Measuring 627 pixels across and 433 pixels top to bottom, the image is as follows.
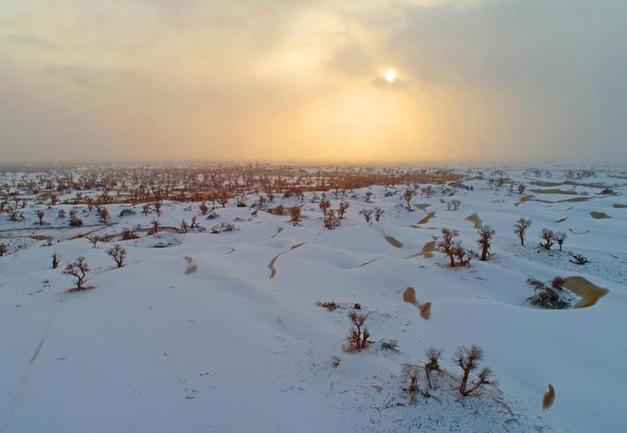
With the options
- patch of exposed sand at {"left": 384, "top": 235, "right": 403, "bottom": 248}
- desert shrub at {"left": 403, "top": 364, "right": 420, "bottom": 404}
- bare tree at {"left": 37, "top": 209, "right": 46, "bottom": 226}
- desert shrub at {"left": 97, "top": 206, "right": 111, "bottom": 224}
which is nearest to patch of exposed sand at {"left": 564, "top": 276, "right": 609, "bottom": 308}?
desert shrub at {"left": 403, "top": 364, "right": 420, "bottom": 404}

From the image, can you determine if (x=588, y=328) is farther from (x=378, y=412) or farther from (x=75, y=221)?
(x=75, y=221)

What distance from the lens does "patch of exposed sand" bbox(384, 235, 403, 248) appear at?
30237mm

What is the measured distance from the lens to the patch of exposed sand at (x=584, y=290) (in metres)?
16.2

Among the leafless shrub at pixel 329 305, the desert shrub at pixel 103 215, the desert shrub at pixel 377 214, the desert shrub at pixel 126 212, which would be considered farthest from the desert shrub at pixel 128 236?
the leafless shrub at pixel 329 305

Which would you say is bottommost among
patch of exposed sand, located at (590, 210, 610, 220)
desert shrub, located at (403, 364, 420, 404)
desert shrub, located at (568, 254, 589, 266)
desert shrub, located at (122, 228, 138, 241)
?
desert shrub, located at (122, 228, 138, 241)

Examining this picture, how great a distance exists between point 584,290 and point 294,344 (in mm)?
15082

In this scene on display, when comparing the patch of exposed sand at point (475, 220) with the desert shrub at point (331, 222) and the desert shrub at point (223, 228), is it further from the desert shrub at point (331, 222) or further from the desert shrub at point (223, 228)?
the desert shrub at point (223, 228)

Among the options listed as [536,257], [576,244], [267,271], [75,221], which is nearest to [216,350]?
[267,271]

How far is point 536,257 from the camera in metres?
23.9

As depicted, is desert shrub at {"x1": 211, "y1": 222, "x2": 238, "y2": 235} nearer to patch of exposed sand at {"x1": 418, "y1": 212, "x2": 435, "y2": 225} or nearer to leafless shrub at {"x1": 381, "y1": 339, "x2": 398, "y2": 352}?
patch of exposed sand at {"x1": 418, "y1": 212, "x2": 435, "y2": 225}

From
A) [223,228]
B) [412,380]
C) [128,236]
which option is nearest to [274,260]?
[223,228]

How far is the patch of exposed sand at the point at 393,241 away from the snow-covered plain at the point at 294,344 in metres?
5.72

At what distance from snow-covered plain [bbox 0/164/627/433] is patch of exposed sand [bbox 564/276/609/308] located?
0.42 m

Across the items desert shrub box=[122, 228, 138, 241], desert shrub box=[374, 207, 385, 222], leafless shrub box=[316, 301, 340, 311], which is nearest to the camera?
leafless shrub box=[316, 301, 340, 311]
